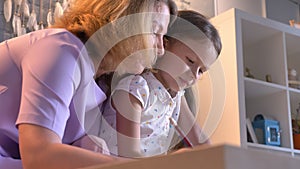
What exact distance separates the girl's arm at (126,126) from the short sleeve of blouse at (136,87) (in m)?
0.03

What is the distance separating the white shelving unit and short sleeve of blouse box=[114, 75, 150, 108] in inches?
32.1

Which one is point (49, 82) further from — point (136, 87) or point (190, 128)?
point (190, 128)

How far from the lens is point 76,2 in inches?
36.7

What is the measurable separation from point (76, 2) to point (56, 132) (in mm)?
414

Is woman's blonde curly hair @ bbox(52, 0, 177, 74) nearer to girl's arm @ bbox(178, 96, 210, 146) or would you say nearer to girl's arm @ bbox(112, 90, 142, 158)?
girl's arm @ bbox(112, 90, 142, 158)

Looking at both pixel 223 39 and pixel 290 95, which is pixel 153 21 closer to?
pixel 223 39

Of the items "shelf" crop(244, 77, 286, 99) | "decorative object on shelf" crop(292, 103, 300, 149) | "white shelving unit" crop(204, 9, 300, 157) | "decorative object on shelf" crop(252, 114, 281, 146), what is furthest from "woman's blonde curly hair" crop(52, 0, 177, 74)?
"decorative object on shelf" crop(292, 103, 300, 149)

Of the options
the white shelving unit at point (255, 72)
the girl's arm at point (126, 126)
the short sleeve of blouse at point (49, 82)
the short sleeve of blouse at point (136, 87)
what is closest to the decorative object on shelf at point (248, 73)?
the white shelving unit at point (255, 72)

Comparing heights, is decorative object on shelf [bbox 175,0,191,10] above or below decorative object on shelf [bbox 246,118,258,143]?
above

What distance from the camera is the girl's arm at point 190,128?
1325 mm

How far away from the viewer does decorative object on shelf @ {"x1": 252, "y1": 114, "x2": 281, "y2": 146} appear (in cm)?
216

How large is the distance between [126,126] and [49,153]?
52 cm

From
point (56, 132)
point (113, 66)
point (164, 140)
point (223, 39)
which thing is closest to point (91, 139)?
point (113, 66)

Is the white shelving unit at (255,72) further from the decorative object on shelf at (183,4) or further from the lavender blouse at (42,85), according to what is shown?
the lavender blouse at (42,85)
